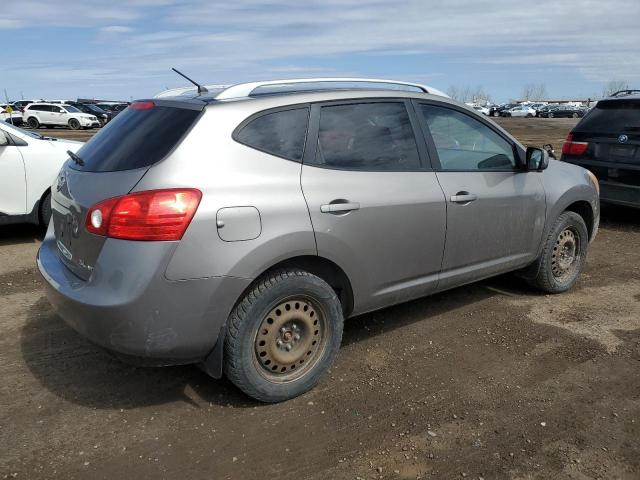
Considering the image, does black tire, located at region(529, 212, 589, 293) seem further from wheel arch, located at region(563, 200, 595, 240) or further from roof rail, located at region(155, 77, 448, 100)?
roof rail, located at region(155, 77, 448, 100)

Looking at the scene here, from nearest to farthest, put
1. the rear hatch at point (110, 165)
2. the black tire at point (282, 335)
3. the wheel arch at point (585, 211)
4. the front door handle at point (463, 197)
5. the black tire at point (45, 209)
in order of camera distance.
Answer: the rear hatch at point (110, 165) < the black tire at point (282, 335) < the front door handle at point (463, 197) < the wheel arch at point (585, 211) < the black tire at point (45, 209)

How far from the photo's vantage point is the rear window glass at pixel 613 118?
721 cm

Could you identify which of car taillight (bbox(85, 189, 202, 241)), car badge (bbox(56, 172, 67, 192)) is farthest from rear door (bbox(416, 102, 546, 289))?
car badge (bbox(56, 172, 67, 192))

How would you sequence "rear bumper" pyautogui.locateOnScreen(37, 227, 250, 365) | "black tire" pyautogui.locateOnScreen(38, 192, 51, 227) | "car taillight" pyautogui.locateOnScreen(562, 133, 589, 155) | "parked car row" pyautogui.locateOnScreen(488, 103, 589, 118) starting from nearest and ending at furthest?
"rear bumper" pyautogui.locateOnScreen(37, 227, 250, 365) → "black tire" pyautogui.locateOnScreen(38, 192, 51, 227) → "car taillight" pyautogui.locateOnScreen(562, 133, 589, 155) → "parked car row" pyautogui.locateOnScreen(488, 103, 589, 118)

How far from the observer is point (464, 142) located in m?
4.21

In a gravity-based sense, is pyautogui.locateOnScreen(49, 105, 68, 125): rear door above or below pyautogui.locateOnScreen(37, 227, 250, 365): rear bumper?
below

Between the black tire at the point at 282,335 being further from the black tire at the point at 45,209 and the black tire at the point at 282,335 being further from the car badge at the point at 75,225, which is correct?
Answer: the black tire at the point at 45,209

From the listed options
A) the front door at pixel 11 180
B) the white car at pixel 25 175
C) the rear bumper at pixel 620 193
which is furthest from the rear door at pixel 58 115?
the rear bumper at pixel 620 193

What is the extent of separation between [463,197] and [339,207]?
1.12 meters

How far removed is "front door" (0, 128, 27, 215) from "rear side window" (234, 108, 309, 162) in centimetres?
454

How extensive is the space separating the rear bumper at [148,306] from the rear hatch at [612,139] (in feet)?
19.8

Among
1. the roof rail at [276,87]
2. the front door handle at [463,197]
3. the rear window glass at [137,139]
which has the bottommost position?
the front door handle at [463,197]

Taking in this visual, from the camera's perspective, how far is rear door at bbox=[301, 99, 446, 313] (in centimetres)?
335

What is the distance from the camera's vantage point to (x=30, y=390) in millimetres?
3465
